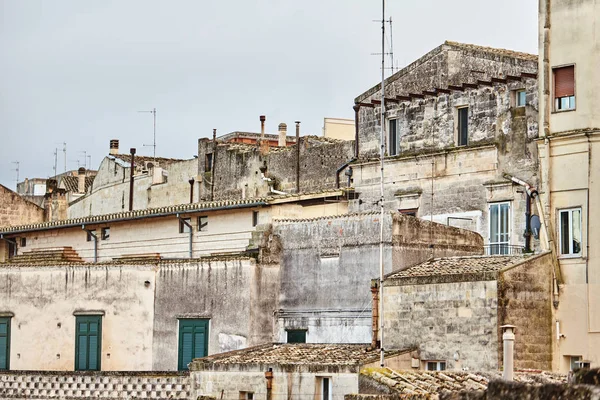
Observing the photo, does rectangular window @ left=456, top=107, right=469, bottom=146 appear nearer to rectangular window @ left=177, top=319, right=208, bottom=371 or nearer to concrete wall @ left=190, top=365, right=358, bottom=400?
rectangular window @ left=177, top=319, right=208, bottom=371

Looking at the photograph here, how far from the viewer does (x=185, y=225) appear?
42.7m

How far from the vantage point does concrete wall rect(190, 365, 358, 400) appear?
30.0 metres

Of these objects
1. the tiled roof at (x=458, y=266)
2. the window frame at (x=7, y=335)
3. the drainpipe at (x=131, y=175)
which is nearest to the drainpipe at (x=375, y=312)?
the tiled roof at (x=458, y=266)

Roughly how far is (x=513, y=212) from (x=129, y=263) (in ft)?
37.3

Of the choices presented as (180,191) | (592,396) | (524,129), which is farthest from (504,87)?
(592,396)

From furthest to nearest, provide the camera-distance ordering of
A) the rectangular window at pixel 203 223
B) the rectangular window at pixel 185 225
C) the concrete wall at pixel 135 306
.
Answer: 1. the rectangular window at pixel 185 225
2. the rectangular window at pixel 203 223
3. the concrete wall at pixel 135 306

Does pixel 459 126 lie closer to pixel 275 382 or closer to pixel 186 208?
pixel 186 208

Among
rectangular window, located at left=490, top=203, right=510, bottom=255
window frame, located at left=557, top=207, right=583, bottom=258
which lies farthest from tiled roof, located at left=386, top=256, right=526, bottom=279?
rectangular window, located at left=490, top=203, right=510, bottom=255

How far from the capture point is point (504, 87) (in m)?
40.5

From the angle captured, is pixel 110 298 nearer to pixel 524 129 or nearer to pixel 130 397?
pixel 130 397

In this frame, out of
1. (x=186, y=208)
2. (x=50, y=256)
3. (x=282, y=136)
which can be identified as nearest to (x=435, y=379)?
(x=186, y=208)

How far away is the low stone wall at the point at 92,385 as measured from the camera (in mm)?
35344

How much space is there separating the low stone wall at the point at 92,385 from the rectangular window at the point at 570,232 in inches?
398

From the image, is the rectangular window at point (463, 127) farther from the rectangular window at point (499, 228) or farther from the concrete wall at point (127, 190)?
the concrete wall at point (127, 190)
